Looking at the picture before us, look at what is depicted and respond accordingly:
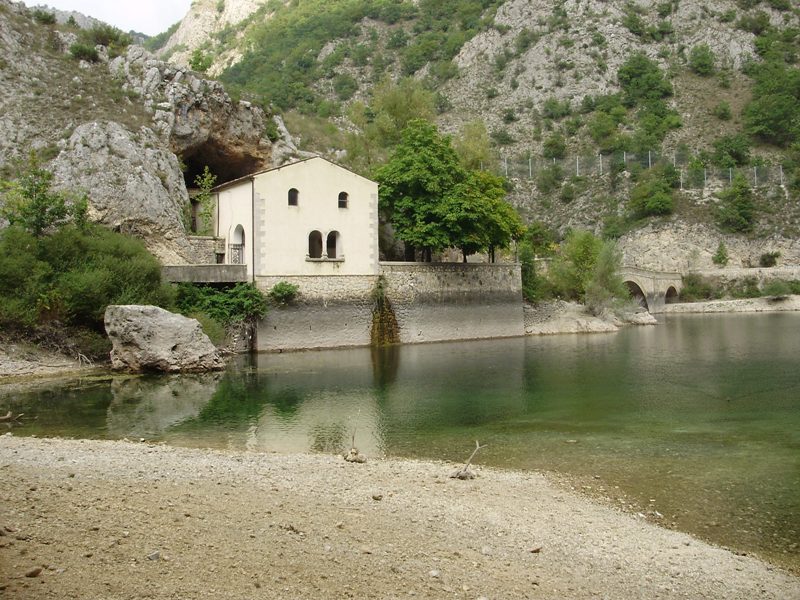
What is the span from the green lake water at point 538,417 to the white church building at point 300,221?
5542 mm

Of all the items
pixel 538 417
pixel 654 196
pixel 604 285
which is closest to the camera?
pixel 538 417

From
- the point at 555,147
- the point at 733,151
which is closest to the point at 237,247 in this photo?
the point at 555,147

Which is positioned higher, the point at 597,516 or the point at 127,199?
the point at 127,199

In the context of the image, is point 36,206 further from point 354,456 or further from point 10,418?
point 354,456

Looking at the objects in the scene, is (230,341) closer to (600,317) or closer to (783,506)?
(783,506)

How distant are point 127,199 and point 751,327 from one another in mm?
46289

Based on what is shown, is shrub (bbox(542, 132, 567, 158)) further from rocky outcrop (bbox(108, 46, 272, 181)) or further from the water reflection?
the water reflection

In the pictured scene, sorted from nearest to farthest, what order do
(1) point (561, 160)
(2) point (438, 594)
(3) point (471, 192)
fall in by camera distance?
(2) point (438, 594) < (3) point (471, 192) < (1) point (561, 160)

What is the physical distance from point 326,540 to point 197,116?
1476 inches

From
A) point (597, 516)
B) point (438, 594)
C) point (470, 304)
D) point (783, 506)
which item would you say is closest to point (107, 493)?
point (438, 594)

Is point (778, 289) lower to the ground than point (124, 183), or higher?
lower

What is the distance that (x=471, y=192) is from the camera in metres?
42.6

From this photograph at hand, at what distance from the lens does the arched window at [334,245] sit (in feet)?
126

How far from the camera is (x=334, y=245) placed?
40312 millimetres
